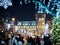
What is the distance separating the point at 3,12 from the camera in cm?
256

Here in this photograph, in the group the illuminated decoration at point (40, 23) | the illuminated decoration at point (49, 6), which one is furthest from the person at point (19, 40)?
the illuminated decoration at point (49, 6)

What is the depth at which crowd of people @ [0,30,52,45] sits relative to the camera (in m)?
2.51

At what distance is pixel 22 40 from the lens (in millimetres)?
2529

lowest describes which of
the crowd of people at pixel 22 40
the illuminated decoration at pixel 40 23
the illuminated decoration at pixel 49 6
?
the crowd of people at pixel 22 40

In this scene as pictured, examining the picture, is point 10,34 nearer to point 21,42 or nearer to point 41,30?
point 21,42

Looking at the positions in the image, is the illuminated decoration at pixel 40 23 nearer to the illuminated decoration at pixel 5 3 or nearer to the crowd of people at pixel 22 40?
the crowd of people at pixel 22 40

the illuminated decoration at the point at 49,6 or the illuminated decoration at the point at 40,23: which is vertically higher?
the illuminated decoration at the point at 49,6

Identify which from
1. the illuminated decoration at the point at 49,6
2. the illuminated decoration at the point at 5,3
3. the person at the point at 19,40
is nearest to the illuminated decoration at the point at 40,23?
the illuminated decoration at the point at 49,6

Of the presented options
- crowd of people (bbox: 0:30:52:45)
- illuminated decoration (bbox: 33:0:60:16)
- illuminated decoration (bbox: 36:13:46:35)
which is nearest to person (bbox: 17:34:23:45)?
crowd of people (bbox: 0:30:52:45)

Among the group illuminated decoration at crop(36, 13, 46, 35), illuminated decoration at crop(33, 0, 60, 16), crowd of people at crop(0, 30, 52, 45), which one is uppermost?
illuminated decoration at crop(33, 0, 60, 16)

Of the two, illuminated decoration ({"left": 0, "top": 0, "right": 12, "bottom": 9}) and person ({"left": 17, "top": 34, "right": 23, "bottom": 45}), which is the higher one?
illuminated decoration ({"left": 0, "top": 0, "right": 12, "bottom": 9})

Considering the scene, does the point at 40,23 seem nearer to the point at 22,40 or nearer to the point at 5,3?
the point at 22,40

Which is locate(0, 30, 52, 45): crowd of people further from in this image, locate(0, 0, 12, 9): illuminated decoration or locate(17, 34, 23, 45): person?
locate(0, 0, 12, 9): illuminated decoration

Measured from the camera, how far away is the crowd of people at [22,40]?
251 centimetres
